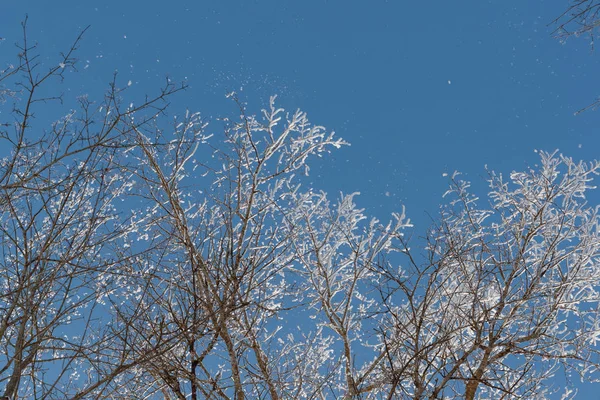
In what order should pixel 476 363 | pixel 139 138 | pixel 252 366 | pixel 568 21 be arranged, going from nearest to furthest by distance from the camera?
pixel 568 21
pixel 139 138
pixel 252 366
pixel 476 363

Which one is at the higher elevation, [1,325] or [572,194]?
[572,194]

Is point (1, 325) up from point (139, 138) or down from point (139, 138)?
down

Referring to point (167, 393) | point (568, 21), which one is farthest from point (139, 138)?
point (568, 21)

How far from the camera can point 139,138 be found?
4.77 m

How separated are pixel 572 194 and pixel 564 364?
2.89 metres

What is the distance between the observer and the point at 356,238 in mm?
7496

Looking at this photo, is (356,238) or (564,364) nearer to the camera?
(564,364)

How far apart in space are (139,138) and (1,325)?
1.96 m

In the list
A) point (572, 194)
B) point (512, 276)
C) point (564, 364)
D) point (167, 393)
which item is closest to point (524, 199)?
point (572, 194)

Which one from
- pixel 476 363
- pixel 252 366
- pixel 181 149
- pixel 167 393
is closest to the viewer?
pixel 252 366

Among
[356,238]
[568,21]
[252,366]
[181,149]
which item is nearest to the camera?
[568,21]

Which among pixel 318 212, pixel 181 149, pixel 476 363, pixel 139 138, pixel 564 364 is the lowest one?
pixel 564 364

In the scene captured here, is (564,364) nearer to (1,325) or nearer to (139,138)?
(139,138)

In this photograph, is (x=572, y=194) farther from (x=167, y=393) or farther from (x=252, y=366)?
(x=167, y=393)
